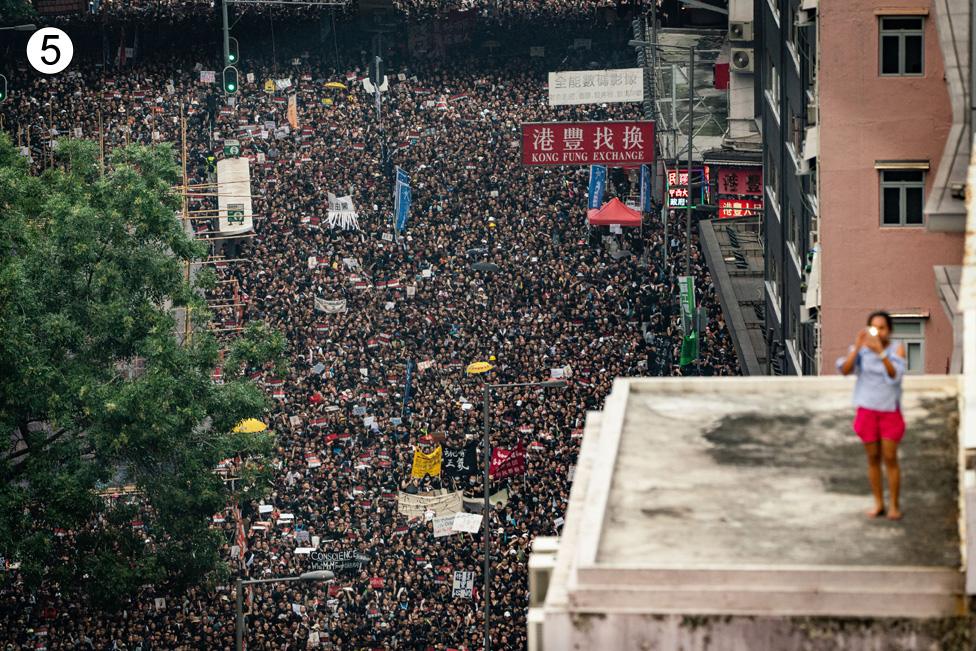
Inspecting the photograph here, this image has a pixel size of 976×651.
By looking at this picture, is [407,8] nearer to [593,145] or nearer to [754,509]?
[593,145]

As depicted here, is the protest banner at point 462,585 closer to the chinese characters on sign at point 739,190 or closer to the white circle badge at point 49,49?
the chinese characters on sign at point 739,190

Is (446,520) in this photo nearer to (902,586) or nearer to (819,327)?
(819,327)

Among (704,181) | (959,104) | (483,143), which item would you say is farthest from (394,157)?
(959,104)

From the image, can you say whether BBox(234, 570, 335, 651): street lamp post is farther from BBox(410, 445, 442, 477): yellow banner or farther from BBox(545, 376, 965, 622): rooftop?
BBox(545, 376, 965, 622): rooftop

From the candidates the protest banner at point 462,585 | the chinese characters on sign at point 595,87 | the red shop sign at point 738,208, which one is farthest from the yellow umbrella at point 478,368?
the chinese characters on sign at point 595,87

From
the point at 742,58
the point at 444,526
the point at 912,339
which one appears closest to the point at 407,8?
the point at 742,58

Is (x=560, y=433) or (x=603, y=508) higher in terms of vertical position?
(x=603, y=508)
